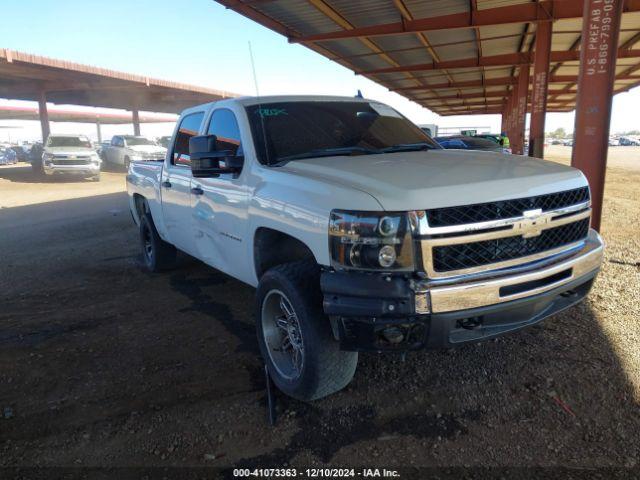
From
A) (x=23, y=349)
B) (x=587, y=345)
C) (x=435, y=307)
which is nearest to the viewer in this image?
(x=435, y=307)

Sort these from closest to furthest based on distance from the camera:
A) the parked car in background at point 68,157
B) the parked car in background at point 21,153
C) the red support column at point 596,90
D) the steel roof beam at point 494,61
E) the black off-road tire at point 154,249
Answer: the black off-road tire at point 154,249, the red support column at point 596,90, the steel roof beam at point 494,61, the parked car in background at point 68,157, the parked car in background at point 21,153

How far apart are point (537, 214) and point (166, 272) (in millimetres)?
4619

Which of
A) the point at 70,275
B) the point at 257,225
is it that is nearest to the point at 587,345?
the point at 257,225

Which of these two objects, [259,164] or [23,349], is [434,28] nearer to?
[259,164]

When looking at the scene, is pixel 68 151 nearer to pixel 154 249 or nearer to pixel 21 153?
pixel 154 249

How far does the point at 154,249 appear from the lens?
5.73 metres

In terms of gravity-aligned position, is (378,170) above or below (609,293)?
above

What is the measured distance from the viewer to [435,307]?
7.63ft

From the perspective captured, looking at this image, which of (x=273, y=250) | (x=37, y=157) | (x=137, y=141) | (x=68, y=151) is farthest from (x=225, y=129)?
(x=37, y=157)

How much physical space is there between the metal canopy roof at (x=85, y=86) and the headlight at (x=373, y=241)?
21.1 meters

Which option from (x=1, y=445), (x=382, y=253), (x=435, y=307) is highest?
(x=382, y=253)

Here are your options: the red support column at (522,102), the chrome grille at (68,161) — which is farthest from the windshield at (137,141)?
the red support column at (522,102)

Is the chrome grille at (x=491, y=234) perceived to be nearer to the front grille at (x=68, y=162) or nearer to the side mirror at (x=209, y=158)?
the side mirror at (x=209, y=158)

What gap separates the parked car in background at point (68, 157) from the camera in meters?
20.2
